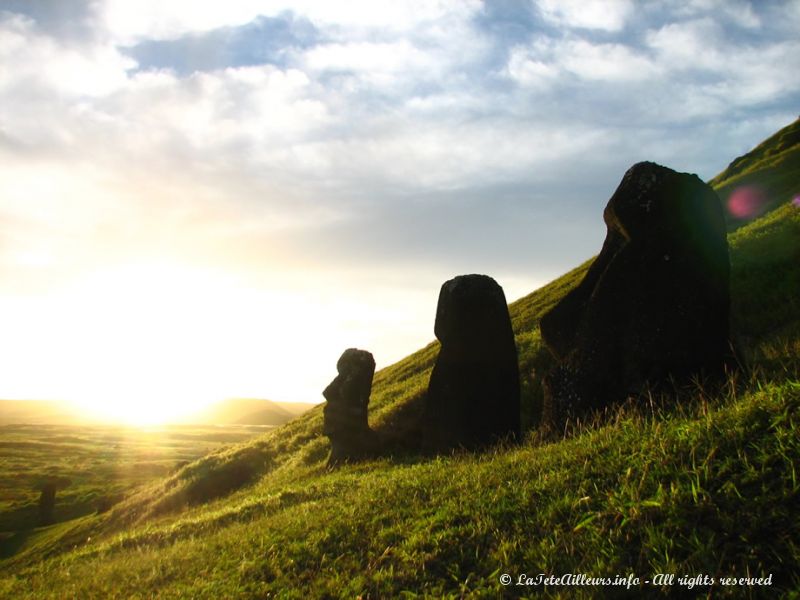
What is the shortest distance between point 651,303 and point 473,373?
6993mm

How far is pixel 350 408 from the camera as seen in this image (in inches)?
956

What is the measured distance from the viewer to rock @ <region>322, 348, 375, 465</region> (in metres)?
23.3

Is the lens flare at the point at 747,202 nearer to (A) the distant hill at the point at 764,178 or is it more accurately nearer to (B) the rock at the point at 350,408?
(A) the distant hill at the point at 764,178

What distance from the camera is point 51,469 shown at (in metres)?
112

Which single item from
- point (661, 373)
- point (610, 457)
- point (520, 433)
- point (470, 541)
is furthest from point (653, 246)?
point (470, 541)

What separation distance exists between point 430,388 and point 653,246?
29.7 feet

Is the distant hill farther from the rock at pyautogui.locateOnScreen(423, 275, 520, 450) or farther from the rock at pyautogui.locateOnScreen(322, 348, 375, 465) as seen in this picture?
the rock at pyautogui.locateOnScreen(322, 348, 375, 465)

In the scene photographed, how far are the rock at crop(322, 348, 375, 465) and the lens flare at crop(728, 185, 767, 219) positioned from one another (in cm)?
3776

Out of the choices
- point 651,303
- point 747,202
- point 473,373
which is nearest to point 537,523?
point 651,303

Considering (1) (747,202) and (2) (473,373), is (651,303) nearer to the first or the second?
(2) (473,373)

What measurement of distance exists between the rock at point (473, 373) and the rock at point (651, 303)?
4.10 metres

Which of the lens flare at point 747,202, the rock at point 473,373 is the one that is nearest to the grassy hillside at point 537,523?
the rock at point 473,373

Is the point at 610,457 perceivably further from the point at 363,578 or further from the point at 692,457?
the point at 363,578

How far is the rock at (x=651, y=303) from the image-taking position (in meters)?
12.3
